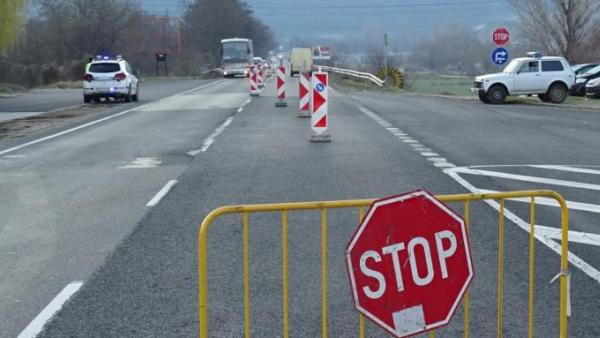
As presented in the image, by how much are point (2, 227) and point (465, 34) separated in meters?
96.5

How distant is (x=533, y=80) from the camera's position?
3641 centimetres

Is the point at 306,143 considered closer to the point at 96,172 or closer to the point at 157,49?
the point at 96,172

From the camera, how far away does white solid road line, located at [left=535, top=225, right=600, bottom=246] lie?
9.31 m

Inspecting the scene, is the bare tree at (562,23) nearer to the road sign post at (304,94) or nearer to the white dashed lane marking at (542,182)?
the road sign post at (304,94)

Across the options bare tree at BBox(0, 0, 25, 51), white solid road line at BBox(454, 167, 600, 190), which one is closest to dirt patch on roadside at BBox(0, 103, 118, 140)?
bare tree at BBox(0, 0, 25, 51)

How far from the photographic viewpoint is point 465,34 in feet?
340

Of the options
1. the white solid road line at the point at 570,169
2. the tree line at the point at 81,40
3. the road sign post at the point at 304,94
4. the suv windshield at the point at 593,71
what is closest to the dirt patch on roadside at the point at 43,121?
the road sign post at the point at 304,94

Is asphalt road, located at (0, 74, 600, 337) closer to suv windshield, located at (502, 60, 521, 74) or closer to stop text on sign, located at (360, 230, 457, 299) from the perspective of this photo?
stop text on sign, located at (360, 230, 457, 299)

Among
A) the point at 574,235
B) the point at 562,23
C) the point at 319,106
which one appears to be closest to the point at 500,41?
the point at 562,23

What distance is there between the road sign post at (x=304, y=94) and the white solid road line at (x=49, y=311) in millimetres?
17985

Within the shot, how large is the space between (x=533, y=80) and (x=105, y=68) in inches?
631

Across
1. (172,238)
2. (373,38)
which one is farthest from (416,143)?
(373,38)

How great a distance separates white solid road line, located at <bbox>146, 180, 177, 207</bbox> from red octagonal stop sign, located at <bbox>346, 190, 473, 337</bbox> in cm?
699

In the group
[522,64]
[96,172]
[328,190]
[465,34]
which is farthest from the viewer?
[465,34]
